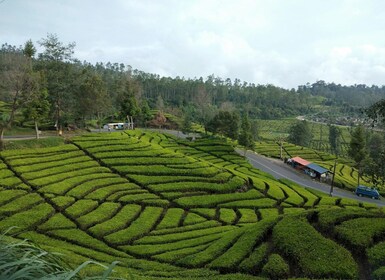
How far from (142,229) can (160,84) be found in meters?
92.1

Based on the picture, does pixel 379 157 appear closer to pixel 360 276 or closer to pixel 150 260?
pixel 360 276

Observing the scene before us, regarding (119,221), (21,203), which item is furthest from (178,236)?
(21,203)

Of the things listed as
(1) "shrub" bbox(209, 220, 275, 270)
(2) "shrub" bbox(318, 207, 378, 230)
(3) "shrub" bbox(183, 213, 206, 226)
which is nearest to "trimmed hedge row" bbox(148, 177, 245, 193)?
(3) "shrub" bbox(183, 213, 206, 226)

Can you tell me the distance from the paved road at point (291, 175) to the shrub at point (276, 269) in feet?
102

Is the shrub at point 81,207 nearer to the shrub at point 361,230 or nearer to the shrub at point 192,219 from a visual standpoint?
the shrub at point 192,219

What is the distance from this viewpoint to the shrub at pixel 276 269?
39.7 ft

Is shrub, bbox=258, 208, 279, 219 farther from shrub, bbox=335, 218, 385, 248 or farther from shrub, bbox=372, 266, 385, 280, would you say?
shrub, bbox=372, 266, 385, 280

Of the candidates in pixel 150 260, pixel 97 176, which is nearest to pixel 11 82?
pixel 97 176

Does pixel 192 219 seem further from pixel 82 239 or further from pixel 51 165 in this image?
pixel 51 165

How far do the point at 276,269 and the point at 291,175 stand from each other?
37570 millimetres

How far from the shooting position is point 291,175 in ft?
158

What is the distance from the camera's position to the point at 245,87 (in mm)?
145500

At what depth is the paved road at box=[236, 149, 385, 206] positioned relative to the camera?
41375 mm

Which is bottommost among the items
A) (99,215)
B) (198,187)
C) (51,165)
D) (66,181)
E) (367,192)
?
(367,192)
